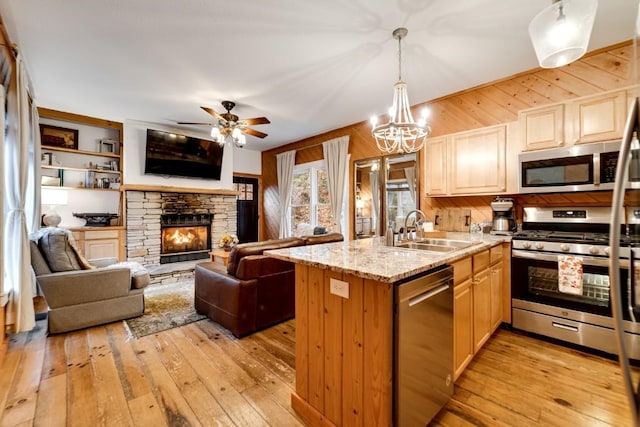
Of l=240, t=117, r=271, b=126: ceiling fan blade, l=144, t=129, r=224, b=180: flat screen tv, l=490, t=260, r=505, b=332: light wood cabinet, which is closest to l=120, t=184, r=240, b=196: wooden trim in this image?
l=144, t=129, r=224, b=180: flat screen tv

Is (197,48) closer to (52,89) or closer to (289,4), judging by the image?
(289,4)

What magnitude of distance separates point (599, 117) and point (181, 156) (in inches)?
230

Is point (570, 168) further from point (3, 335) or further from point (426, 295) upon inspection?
point (3, 335)

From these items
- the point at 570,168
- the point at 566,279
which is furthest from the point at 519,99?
the point at 566,279

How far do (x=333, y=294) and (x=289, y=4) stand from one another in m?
2.16

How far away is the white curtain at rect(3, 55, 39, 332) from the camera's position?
8.38 feet

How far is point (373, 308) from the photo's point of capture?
1.34 meters

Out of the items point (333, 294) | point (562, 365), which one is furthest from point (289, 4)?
point (562, 365)

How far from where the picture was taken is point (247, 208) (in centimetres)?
708

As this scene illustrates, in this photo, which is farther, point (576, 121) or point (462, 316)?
point (576, 121)

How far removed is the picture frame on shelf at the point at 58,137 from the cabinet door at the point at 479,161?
605 cm

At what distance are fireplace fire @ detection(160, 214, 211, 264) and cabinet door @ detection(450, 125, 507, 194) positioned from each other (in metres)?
4.85

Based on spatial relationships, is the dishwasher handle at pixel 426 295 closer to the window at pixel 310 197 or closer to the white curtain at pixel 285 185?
the window at pixel 310 197

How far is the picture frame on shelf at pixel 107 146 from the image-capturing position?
16.5 ft
